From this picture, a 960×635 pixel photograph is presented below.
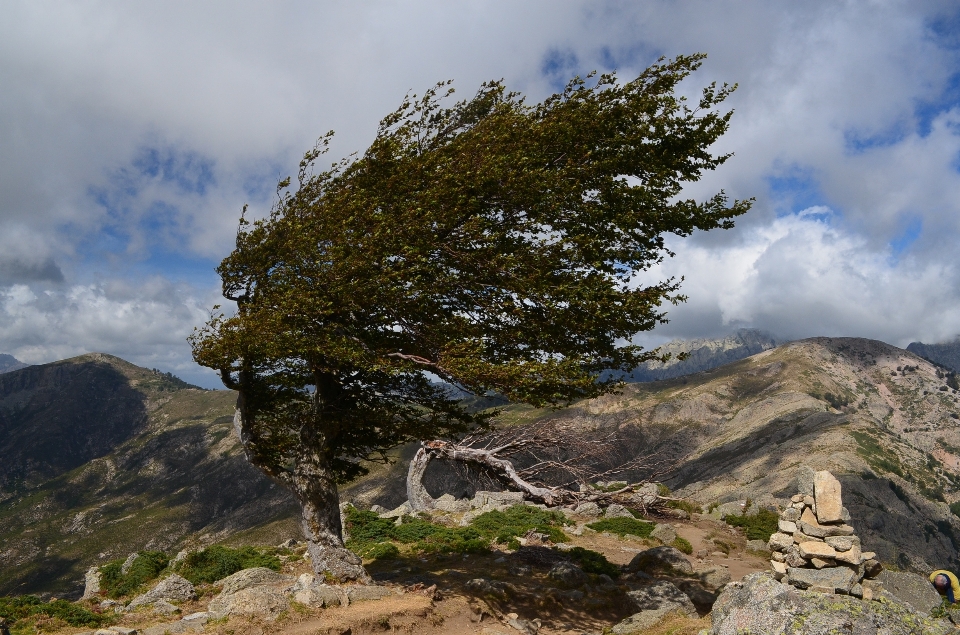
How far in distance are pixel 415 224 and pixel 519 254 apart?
273 centimetres

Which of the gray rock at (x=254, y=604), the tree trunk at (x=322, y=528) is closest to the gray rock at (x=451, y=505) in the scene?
the tree trunk at (x=322, y=528)

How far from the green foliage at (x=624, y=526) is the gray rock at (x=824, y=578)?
1911 centimetres

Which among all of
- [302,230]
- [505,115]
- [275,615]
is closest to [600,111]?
[505,115]

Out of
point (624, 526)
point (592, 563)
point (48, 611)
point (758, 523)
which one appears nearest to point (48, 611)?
point (48, 611)

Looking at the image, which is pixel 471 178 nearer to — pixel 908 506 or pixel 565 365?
pixel 565 365

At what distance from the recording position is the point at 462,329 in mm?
14172

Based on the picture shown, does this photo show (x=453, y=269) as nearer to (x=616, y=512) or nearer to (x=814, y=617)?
(x=814, y=617)

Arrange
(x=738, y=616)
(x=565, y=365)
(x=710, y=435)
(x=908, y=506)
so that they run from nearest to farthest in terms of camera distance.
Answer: (x=738, y=616) → (x=565, y=365) → (x=908, y=506) → (x=710, y=435)

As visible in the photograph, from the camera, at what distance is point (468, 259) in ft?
46.4

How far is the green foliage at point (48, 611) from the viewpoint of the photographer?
574 inches

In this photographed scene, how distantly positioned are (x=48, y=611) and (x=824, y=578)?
20310 mm

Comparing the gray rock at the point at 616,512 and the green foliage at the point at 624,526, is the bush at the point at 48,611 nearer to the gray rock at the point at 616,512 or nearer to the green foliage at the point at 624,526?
the green foliage at the point at 624,526

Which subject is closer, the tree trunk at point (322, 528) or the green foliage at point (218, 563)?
the tree trunk at point (322, 528)

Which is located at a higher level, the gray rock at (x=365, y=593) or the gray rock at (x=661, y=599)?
the gray rock at (x=365, y=593)
